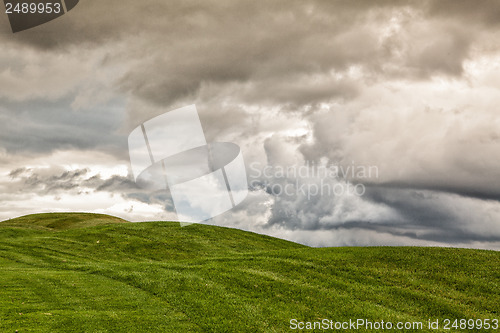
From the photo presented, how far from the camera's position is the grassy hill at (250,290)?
827 inches

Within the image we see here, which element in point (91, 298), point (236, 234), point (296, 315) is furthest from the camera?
point (236, 234)

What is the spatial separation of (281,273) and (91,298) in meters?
14.7

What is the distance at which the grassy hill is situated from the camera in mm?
21016

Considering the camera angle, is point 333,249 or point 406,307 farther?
point 333,249

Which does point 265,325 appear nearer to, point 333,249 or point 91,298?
point 91,298

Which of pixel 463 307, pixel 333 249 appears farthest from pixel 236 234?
pixel 463 307

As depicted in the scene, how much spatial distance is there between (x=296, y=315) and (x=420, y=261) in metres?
18.3

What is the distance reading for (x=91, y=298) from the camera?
24.9 m

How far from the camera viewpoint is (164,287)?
1064 inches

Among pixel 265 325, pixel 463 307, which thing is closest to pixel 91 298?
pixel 265 325

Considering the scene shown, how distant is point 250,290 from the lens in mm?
26734

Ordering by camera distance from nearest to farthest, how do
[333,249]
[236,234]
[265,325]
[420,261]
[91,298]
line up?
[265,325], [91,298], [420,261], [333,249], [236,234]

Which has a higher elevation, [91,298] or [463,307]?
[91,298]

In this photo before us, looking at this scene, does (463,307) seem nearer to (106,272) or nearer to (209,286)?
(209,286)
